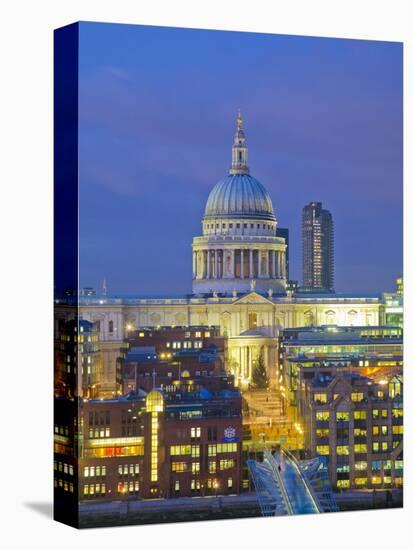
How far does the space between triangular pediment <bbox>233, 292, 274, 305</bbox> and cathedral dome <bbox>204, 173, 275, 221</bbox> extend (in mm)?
1235

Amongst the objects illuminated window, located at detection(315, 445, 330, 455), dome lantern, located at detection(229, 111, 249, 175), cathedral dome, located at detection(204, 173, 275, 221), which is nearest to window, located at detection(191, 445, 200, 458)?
illuminated window, located at detection(315, 445, 330, 455)

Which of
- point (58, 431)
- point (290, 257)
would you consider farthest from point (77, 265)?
point (290, 257)

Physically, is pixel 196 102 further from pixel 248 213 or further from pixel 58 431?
pixel 58 431

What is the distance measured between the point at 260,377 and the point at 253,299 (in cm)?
165

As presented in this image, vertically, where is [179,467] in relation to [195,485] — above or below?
above

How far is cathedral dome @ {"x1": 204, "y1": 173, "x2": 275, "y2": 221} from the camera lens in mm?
25922

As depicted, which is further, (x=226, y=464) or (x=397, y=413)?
(x=397, y=413)

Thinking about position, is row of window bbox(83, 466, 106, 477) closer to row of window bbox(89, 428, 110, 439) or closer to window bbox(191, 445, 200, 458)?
row of window bbox(89, 428, 110, 439)

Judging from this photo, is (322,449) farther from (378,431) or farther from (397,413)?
(397,413)

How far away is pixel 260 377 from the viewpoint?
26.1 metres

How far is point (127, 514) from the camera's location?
963 inches

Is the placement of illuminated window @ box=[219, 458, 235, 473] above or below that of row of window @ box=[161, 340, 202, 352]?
below

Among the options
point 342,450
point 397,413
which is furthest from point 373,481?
point 397,413

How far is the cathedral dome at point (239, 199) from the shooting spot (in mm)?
25922
